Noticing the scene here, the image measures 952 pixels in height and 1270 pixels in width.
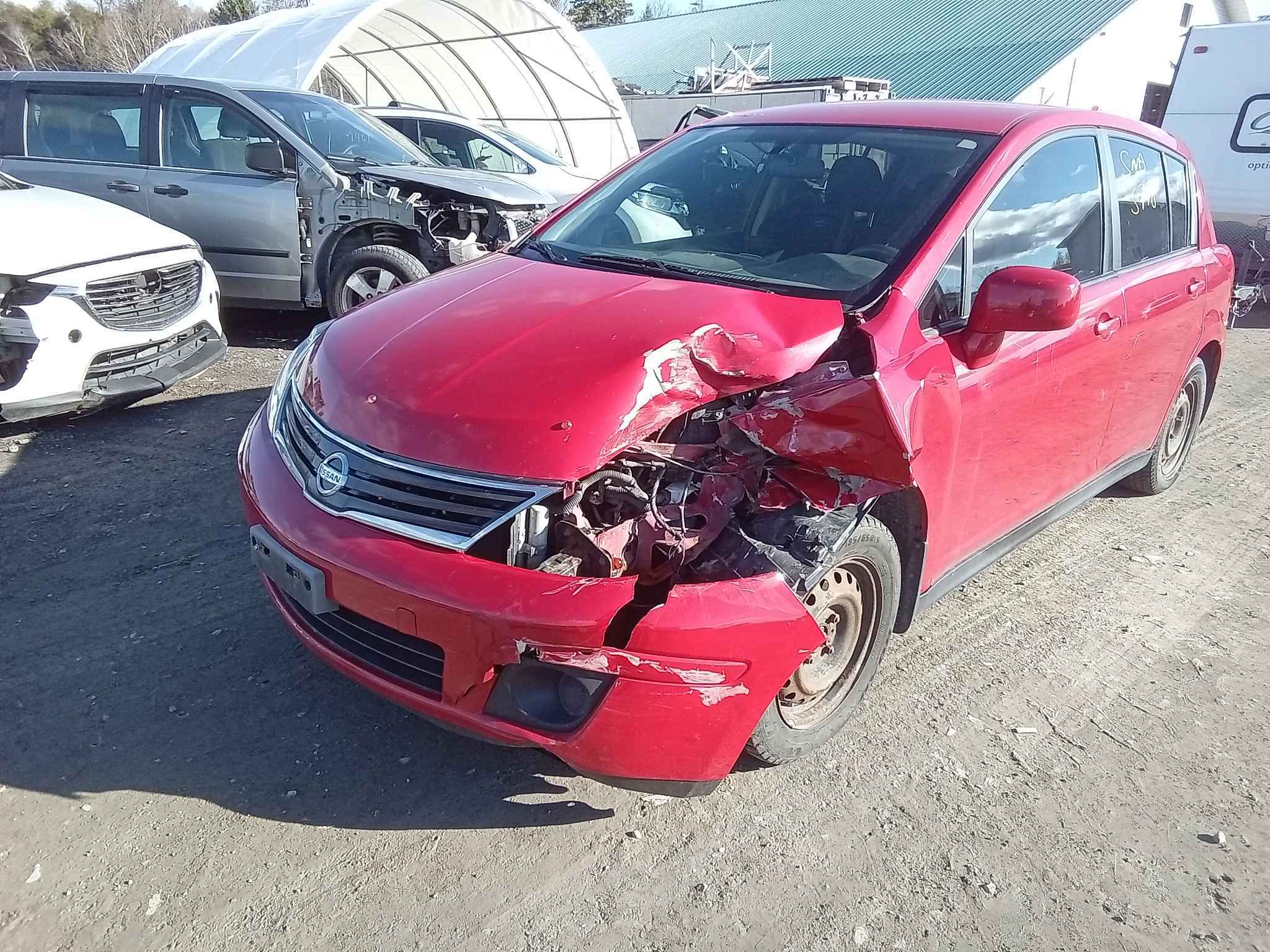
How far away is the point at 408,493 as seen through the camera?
2367 millimetres

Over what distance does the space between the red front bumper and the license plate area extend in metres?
0.03

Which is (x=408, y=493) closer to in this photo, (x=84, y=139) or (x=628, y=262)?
(x=628, y=262)

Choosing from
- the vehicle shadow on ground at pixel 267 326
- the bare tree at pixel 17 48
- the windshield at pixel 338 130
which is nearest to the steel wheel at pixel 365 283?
the vehicle shadow on ground at pixel 267 326

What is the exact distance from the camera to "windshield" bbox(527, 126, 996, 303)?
2.99 metres

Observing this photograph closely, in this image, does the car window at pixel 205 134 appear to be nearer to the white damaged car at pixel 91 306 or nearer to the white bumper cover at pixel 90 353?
the white damaged car at pixel 91 306

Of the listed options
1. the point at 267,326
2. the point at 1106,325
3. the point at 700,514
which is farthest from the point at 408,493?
the point at 267,326

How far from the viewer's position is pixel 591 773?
7.39 ft

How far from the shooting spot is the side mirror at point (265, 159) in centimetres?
666

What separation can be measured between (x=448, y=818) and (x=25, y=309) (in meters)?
3.78

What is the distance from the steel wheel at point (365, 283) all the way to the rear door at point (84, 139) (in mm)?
1668

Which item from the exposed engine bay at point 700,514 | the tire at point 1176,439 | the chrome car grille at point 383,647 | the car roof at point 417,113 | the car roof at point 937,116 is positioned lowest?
the tire at point 1176,439

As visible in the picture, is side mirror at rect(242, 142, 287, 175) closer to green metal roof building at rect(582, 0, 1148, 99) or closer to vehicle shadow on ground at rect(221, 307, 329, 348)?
vehicle shadow on ground at rect(221, 307, 329, 348)

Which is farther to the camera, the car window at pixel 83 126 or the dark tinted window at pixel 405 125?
the dark tinted window at pixel 405 125

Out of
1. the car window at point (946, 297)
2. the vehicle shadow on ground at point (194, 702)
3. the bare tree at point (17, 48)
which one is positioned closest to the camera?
the vehicle shadow on ground at point (194, 702)
